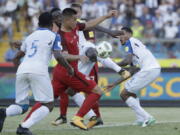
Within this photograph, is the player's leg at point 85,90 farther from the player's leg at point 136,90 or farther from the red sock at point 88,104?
the player's leg at point 136,90

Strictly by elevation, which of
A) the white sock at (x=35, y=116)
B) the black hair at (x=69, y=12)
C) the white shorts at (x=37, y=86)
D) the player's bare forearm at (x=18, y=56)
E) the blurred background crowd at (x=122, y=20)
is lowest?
the blurred background crowd at (x=122, y=20)

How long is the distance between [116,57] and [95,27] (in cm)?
855

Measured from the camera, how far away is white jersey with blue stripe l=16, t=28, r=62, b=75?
11594 mm

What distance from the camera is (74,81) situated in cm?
1267

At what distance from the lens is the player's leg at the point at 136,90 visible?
1379 centimetres

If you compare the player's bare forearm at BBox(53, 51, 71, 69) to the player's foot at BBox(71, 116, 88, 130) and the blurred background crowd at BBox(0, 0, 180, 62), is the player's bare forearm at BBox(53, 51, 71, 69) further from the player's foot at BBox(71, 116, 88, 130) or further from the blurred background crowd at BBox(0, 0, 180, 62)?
the blurred background crowd at BBox(0, 0, 180, 62)

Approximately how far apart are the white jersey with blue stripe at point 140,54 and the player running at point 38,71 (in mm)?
2793

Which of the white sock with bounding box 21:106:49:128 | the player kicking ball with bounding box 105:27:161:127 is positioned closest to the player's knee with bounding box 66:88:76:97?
the player kicking ball with bounding box 105:27:161:127

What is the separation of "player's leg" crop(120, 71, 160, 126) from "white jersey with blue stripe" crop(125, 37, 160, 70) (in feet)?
0.57

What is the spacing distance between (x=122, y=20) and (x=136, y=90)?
10989 millimetres

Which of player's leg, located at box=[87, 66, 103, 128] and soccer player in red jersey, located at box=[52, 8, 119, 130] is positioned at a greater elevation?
soccer player in red jersey, located at box=[52, 8, 119, 130]

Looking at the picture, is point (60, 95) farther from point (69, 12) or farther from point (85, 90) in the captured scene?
point (69, 12)

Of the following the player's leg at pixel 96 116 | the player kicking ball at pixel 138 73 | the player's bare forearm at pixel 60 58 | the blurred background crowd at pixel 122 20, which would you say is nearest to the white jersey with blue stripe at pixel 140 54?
the player kicking ball at pixel 138 73

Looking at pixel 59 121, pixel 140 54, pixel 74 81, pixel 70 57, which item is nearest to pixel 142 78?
pixel 140 54
